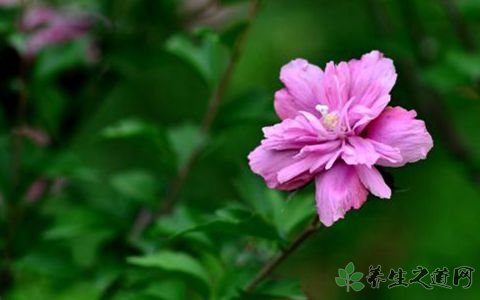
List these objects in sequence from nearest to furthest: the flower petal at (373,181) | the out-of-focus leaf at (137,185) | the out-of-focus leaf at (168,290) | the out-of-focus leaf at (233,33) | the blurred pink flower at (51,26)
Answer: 1. the flower petal at (373,181)
2. the out-of-focus leaf at (168,290)
3. the out-of-focus leaf at (233,33)
4. the out-of-focus leaf at (137,185)
5. the blurred pink flower at (51,26)

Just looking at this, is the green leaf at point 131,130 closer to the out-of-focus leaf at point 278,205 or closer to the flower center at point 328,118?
the out-of-focus leaf at point 278,205

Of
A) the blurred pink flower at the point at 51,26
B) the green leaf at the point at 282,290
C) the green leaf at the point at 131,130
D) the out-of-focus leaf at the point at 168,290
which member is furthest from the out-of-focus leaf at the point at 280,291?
the blurred pink flower at the point at 51,26

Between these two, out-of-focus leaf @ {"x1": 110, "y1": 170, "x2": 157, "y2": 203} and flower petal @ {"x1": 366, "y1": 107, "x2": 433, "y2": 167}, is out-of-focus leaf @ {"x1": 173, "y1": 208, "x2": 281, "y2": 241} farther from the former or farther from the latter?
out-of-focus leaf @ {"x1": 110, "y1": 170, "x2": 157, "y2": 203}

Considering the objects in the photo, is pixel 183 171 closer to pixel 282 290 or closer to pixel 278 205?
pixel 278 205

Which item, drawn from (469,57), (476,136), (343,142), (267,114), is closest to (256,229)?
(343,142)

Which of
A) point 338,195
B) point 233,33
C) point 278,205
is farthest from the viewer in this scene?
point 233,33

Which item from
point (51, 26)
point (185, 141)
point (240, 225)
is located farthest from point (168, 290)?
point (51, 26)
